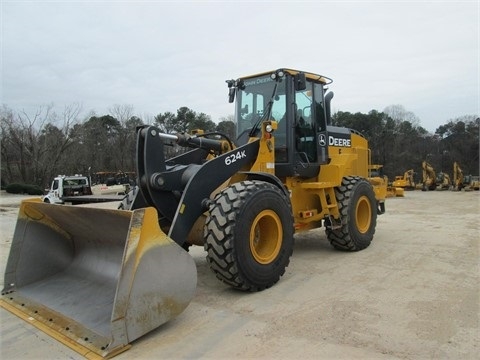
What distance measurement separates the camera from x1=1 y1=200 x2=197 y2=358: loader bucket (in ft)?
10.7

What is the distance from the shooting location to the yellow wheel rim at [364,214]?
698 centimetres

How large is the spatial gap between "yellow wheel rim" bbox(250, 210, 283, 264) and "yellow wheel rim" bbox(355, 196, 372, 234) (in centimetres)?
263

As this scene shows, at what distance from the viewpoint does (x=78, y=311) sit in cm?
383

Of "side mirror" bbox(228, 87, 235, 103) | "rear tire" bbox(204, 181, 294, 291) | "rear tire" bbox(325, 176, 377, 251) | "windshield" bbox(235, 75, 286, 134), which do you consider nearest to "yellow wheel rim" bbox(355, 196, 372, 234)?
"rear tire" bbox(325, 176, 377, 251)

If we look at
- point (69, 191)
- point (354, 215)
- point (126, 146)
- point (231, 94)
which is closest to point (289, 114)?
point (231, 94)

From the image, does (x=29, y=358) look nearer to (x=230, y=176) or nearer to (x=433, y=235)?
(x=230, y=176)

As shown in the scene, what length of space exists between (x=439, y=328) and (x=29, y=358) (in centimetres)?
336

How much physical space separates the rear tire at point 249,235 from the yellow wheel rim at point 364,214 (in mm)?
2484

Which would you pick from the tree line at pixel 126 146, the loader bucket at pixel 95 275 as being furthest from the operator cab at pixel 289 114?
the tree line at pixel 126 146

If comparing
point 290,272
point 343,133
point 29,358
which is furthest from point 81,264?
point 343,133

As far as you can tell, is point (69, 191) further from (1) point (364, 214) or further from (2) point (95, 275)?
(2) point (95, 275)

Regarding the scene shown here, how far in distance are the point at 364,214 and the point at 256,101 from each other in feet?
8.97

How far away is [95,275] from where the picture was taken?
454 centimetres

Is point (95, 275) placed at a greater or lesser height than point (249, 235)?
lesser
